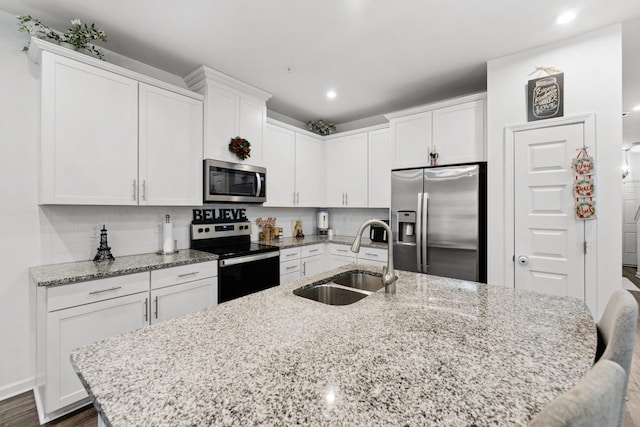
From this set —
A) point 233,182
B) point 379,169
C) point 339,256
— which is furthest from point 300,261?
point 379,169

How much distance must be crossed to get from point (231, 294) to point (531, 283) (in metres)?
2.62

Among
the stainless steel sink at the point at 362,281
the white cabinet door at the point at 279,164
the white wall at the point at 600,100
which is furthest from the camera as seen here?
the white cabinet door at the point at 279,164

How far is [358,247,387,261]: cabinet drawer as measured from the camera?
3.31m

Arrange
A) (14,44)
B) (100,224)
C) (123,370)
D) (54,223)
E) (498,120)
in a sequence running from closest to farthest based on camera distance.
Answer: (123,370) → (14,44) → (54,223) → (100,224) → (498,120)

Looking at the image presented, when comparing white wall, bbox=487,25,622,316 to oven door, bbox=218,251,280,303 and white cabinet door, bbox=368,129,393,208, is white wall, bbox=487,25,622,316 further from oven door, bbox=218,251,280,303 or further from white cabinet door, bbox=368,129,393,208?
oven door, bbox=218,251,280,303

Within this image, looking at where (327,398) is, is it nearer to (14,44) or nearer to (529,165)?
(529,165)

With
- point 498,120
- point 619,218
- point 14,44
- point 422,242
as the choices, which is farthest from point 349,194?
point 14,44

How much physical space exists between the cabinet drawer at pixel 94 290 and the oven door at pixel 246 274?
0.62 meters

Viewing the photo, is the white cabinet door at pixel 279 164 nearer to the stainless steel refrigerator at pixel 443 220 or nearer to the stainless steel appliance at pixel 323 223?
the stainless steel appliance at pixel 323 223

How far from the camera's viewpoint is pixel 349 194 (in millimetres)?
3977

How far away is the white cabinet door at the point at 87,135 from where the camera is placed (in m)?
1.92

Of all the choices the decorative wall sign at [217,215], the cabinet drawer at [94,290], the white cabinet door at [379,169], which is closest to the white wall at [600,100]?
the white cabinet door at [379,169]

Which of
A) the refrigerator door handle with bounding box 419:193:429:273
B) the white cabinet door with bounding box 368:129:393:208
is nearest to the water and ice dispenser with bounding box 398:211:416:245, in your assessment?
the refrigerator door handle with bounding box 419:193:429:273

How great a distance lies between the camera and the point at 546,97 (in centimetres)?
232
